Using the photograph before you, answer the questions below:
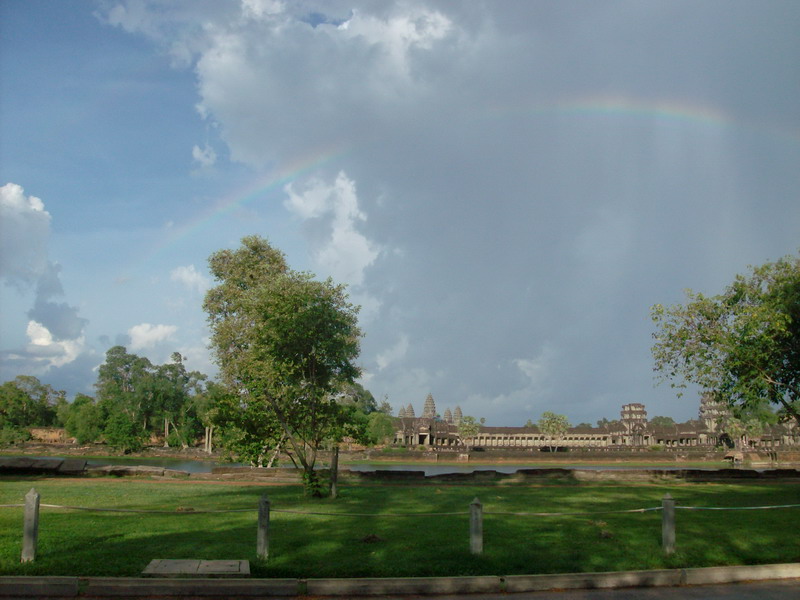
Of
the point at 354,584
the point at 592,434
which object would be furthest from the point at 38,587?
the point at 592,434

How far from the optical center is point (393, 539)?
1377cm

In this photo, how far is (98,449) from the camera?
318ft

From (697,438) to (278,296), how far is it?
156 m

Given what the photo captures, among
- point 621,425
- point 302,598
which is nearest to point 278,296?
point 302,598

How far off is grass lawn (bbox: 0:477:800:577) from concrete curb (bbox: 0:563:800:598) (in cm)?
56

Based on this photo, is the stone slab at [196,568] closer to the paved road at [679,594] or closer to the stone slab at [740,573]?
the paved road at [679,594]

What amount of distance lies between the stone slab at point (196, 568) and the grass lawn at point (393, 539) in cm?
35

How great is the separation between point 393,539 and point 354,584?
11.1 ft

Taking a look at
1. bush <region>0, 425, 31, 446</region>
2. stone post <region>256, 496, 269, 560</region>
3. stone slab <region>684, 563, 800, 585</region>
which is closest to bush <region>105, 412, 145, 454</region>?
bush <region>0, 425, 31, 446</region>

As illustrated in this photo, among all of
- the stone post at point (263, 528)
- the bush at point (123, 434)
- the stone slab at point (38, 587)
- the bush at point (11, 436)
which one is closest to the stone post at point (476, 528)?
the stone post at point (263, 528)

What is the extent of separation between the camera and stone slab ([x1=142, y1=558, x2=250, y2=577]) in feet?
34.3

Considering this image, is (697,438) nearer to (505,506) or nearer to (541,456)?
(541,456)

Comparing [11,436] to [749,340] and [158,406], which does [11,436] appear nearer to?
[158,406]

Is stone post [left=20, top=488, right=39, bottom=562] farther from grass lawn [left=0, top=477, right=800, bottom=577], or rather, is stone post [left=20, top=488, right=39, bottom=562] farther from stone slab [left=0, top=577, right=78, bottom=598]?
stone slab [left=0, top=577, right=78, bottom=598]
